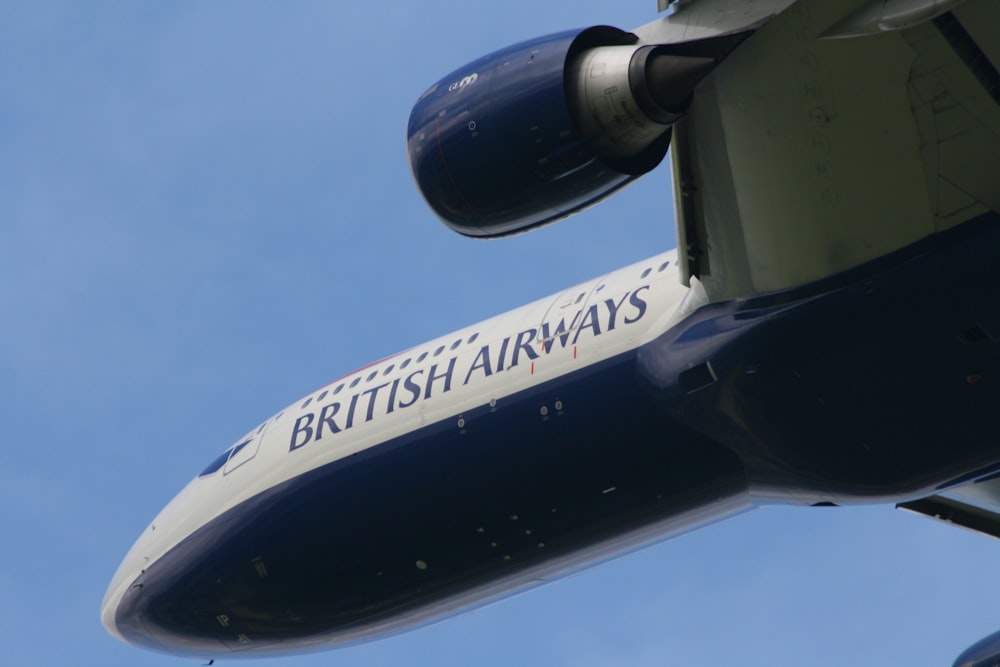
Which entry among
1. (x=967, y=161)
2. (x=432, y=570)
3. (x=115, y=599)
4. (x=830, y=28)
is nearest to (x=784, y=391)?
(x=967, y=161)

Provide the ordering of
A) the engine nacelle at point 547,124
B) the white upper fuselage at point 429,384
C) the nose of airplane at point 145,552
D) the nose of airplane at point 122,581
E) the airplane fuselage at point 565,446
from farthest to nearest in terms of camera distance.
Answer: the nose of airplane at point 122,581
the nose of airplane at point 145,552
the white upper fuselage at point 429,384
the airplane fuselage at point 565,446
the engine nacelle at point 547,124

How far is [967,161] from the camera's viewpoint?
512 inches

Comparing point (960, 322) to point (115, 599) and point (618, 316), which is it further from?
point (115, 599)

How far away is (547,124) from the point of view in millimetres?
12586

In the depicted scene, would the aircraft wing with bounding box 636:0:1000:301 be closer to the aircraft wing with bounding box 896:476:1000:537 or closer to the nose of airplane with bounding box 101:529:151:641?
the aircraft wing with bounding box 896:476:1000:537

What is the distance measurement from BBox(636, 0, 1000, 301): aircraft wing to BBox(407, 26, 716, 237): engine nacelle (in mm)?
414

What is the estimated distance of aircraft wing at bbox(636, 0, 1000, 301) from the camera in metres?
12.2

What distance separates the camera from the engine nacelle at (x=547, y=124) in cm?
1253

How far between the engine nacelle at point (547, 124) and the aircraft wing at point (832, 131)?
414mm

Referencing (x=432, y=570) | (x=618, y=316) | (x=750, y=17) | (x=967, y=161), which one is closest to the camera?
(x=750, y=17)

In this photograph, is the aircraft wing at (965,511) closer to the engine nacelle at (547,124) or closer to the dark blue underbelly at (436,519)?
the dark blue underbelly at (436,519)

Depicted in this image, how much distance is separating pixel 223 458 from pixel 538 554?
4.84 meters

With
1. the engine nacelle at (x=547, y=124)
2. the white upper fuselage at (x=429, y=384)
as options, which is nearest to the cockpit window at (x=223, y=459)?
the white upper fuselage at (x=429, y=384)

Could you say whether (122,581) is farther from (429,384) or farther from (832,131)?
(832,131)
